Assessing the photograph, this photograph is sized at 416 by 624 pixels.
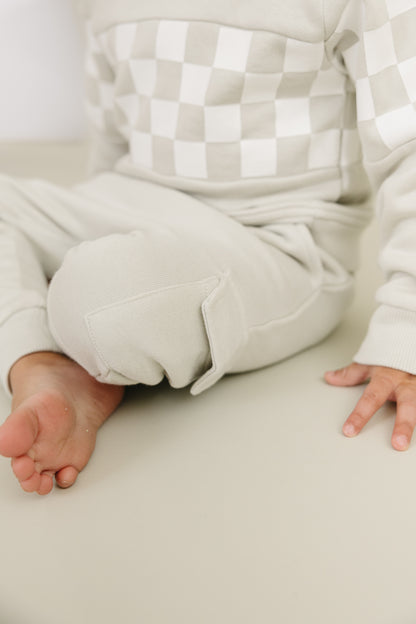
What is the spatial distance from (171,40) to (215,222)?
20 cm

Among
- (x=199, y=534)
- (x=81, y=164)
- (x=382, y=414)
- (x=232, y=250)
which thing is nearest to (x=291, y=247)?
(x=232, y=250)

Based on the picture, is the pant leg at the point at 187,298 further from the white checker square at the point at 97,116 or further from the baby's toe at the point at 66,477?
the white checker square at the point at 97,116

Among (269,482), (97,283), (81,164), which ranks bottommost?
(81,164)

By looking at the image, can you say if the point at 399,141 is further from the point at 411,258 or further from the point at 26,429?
the point at 26,429

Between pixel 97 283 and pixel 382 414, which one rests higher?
pixel 97 283

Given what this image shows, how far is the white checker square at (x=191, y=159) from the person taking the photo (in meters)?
0.71

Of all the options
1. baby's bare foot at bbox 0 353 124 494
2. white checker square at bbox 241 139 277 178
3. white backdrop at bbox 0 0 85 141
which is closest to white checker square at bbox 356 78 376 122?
white checker square at bbox 241 139 277 178

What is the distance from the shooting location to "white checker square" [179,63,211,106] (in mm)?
686

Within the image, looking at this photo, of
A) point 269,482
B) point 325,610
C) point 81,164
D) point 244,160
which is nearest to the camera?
point 325,610

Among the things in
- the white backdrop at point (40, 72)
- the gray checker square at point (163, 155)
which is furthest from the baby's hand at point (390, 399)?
the white backdrop at point (40, 72)

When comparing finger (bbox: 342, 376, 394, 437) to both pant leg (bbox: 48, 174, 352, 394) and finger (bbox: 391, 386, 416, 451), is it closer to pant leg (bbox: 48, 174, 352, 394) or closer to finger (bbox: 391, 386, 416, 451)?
finger (bbox: 391, 386, 416, 451)

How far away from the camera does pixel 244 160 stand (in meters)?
0.70

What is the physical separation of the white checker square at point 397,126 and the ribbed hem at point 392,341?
0.15 metres

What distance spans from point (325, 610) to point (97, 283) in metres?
0.28
